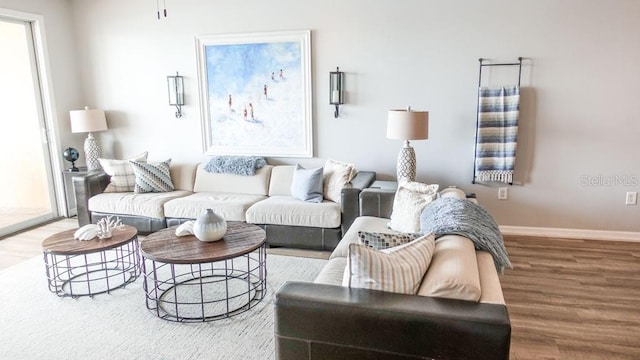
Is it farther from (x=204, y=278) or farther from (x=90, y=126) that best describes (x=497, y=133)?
(x=90, y=126)

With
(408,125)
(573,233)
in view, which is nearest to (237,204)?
(408,125)

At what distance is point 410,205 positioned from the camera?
3.03m

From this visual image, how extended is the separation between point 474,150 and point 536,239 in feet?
3.41

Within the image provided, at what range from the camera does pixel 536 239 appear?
4.12 meters

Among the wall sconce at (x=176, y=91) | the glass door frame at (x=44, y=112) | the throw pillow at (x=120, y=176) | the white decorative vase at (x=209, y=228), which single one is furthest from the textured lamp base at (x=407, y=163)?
the glass door frame at (x=44, y=112)

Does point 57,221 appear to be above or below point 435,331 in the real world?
below

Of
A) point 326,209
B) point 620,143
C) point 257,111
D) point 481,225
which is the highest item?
point 257,111

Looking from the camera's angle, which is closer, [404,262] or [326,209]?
[404,262]

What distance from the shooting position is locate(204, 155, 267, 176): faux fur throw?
180 inches

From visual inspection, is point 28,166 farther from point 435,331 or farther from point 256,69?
point 435,331

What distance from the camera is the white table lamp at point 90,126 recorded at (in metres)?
4.95

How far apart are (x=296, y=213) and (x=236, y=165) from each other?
1.13 meters

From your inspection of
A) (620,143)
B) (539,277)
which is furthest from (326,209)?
(620,143)

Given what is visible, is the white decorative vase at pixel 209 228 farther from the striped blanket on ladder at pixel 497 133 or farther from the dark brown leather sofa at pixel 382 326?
the striped blanket on ladder at pixel 497 133
